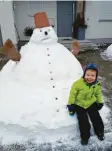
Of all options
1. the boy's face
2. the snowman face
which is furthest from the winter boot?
the snowman face

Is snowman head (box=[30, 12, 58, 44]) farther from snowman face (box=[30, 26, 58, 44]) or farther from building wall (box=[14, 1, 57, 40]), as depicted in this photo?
building wall (box=[14, 1, 57, 40])

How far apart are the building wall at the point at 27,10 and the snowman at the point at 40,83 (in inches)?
204

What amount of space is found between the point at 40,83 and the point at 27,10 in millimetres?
5875

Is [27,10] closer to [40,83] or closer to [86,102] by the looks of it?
[40,83]

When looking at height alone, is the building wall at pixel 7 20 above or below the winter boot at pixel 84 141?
above

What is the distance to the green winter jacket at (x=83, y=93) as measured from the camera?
9.68 ft

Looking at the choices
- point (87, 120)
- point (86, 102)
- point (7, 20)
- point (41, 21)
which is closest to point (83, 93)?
point (86, 102)

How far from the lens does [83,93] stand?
116 inches

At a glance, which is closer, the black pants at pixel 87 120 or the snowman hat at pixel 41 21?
the black pants at pixel 87 120

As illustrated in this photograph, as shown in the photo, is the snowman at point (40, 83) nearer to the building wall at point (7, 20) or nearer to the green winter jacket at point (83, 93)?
the green winter jacket at point (83, 93)

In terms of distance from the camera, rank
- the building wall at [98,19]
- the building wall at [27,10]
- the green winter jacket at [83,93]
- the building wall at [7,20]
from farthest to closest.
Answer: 1. the building wall at [98,19]
2. the building wall at [27,10]
3. the building wall at [7,20]
4. the green winter jacket at [83,93]

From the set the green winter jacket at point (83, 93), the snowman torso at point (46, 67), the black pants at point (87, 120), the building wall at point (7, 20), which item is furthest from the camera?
the building wall at point (7, 20)

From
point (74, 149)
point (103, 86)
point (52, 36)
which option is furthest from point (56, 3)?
point (74, 149)

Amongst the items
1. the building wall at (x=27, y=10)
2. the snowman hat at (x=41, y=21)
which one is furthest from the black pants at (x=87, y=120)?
the building wall at (x=27, y=10)
